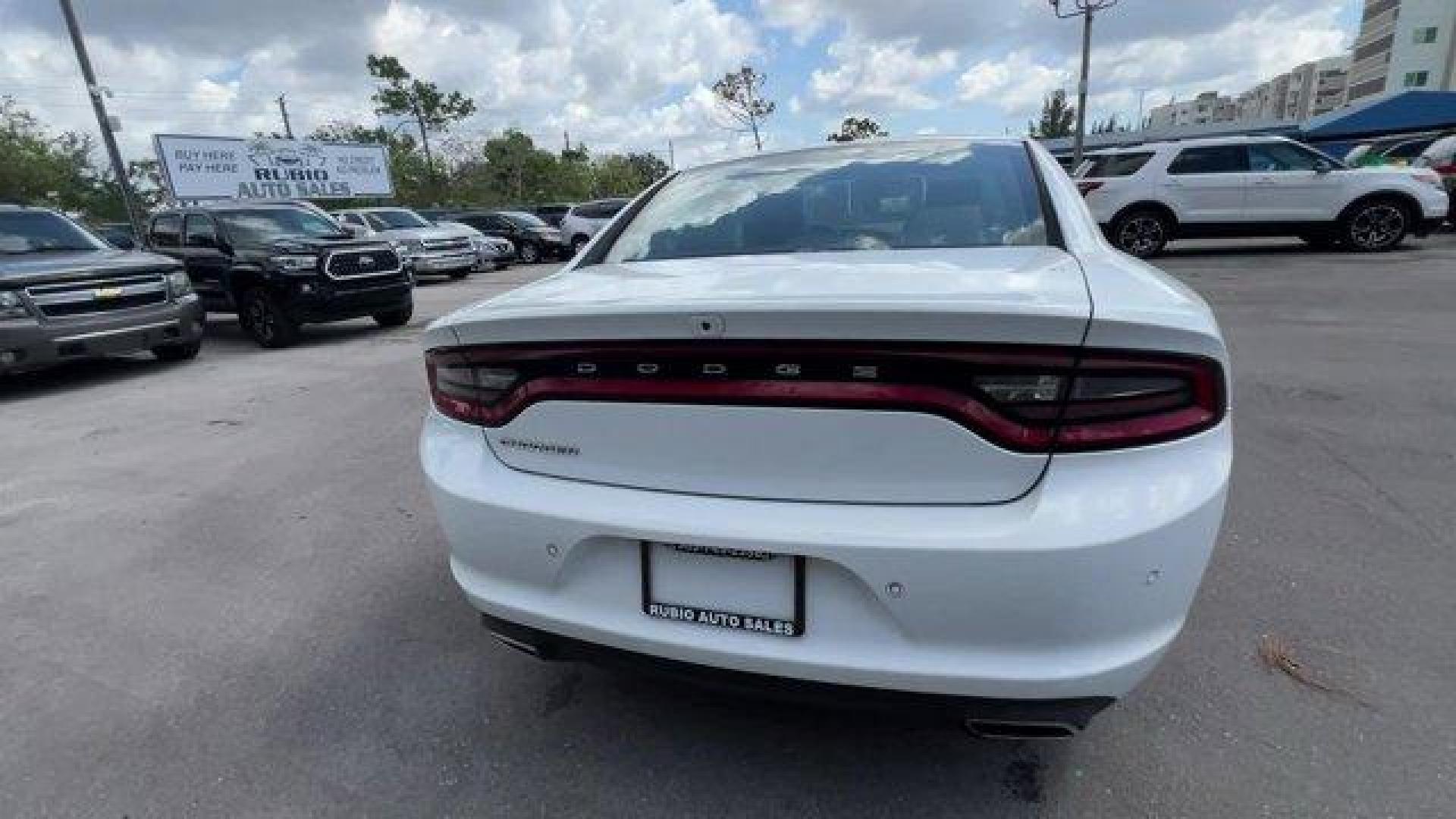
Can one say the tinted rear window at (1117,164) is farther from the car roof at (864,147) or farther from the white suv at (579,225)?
the white suv at (579,225)

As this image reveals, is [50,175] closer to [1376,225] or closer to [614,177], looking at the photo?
[614,177]

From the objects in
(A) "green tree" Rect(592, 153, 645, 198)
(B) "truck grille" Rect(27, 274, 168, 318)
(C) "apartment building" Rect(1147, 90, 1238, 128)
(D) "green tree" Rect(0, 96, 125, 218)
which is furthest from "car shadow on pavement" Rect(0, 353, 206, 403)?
(C) "apartment building" Rect(1147, 90, 1238, 128)

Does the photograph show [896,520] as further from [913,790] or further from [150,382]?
[150,382]

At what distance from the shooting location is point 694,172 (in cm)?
330

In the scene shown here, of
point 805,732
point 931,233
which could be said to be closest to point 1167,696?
point 805,732

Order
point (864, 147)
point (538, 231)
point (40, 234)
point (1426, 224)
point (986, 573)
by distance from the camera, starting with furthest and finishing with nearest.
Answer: point (538, 231) → point (1426, 224) → point (40, 234) → point (864, 147) → point (986, 573)

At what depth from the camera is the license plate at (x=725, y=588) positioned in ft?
5.22

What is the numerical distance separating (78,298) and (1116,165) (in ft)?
45.1

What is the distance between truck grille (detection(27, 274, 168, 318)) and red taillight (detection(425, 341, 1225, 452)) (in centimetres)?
768

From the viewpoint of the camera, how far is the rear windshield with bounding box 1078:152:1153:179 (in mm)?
12531

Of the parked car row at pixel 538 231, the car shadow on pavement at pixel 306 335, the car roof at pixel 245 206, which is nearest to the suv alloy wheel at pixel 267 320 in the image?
the car shadow on pavement at pixel 306 335

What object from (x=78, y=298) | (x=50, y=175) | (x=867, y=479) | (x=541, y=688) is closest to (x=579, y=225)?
(x=78, y=298)

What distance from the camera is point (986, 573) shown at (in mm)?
1450

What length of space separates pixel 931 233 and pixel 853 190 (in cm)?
39
